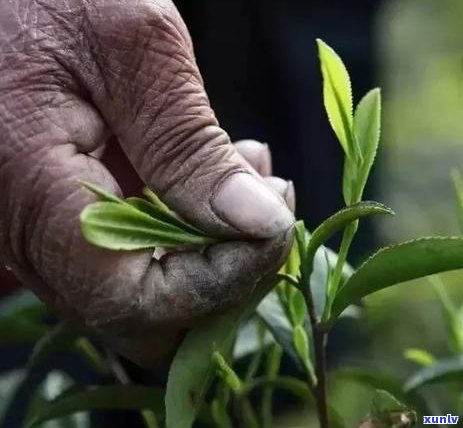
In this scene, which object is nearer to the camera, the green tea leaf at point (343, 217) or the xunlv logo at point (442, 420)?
the green tea leaf at point (343, 217)

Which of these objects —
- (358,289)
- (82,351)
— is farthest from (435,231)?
(358,289)

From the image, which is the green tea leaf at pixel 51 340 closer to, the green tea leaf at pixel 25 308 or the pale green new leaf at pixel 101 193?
the green tea leaf at pixel 25 308

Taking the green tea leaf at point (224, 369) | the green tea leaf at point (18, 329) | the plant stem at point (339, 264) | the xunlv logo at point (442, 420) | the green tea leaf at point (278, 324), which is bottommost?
the xunlv logo at point (442, 420)

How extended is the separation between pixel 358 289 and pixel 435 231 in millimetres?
1226

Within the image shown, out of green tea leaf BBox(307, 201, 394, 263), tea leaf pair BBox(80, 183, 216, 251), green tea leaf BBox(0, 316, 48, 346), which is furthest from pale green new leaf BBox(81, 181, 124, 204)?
green tea leaf BBox(0, 316, 48, 346)

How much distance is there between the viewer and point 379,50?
4.76 feet

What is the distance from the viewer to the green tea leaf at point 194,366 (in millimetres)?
485

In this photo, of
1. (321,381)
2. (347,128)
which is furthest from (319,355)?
(347,128)

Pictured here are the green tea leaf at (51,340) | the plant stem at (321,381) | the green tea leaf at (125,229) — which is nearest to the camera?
the green tea leaf at (125,229)

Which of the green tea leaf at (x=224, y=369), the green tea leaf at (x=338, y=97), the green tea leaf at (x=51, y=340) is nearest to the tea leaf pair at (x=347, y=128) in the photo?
the green tea leaf at (x=338, y=97)

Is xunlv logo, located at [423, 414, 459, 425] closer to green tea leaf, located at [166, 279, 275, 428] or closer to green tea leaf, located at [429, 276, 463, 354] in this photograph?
green tea leaf, located at [429, 276, 463, 354]

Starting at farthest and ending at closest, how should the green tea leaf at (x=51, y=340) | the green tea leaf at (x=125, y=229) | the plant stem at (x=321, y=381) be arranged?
1. the green tea leaf at (x=51, y=340)
2. the plant stem at (x=321, y=381)
3. the green tea leaf at (x=125, y=229)

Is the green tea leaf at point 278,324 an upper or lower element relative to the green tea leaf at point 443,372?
upper

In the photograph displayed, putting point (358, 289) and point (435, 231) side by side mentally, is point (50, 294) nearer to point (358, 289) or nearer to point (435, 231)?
point (358, 289)
